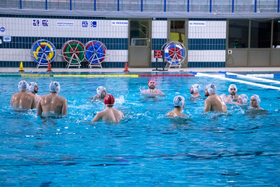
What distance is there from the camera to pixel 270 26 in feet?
76.1

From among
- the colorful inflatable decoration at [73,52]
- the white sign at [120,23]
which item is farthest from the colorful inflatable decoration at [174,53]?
the colorful inflatable decoration at [73,52]

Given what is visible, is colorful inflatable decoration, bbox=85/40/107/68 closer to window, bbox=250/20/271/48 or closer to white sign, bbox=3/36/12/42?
white sign, bbox=3/36/12/42

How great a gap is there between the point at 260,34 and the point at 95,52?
29.8 feet

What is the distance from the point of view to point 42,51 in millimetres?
20344

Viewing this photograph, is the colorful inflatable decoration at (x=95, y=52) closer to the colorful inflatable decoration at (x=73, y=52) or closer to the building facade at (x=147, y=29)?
the colorful inflatable decoration at (x=73, y=52)

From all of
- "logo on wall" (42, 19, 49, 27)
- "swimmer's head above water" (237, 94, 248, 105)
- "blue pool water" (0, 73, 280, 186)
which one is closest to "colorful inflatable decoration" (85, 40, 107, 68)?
"logo on wall" (42, 19, 49, 27)

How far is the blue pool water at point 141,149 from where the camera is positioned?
5.23m

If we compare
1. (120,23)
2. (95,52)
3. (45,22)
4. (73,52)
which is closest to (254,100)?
(95,52)

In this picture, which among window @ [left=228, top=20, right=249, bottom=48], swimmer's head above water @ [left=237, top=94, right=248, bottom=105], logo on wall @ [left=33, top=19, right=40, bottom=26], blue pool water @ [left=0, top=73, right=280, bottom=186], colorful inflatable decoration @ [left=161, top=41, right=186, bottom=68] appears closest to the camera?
blue pool water @ [left=0, top=73, right=280, bottom=186]

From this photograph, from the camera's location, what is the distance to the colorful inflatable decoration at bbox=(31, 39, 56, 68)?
20266mm

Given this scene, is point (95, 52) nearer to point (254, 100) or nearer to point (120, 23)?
point (120, 23)

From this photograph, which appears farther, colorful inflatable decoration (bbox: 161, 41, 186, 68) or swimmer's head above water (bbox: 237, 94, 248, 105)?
colorful inflatable decoration (bbox: 161, 41, 186, 68)

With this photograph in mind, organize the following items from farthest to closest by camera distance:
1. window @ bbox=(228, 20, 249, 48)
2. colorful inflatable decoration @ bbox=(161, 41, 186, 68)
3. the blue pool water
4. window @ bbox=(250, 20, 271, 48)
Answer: window @ bbox=(250, 20, 271, 48) < window @ bbox=(228, 20, 249, 48) < colorful inflatable decoration @ bbox=(161, 41, 186, 68) < the blue pool water

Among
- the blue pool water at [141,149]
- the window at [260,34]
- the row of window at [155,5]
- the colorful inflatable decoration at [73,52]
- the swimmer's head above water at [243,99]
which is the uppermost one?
the row of window at [155,5]
